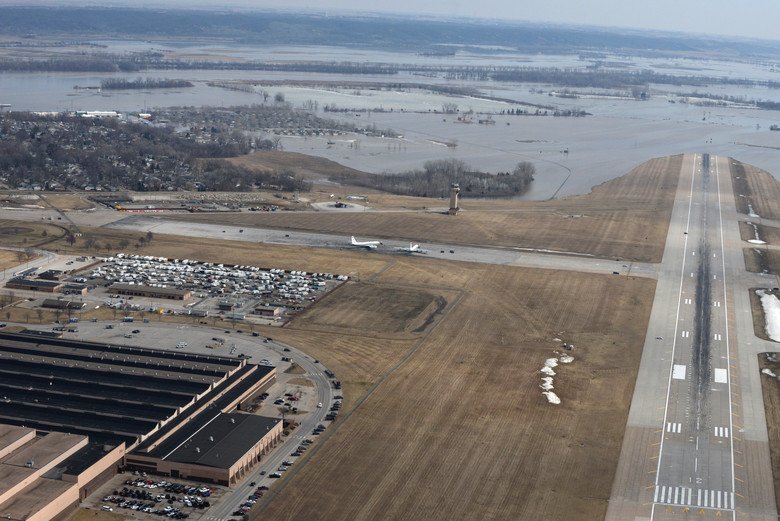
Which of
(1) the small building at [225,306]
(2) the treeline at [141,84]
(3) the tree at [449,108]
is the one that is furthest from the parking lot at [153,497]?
(2) the treeline at [141,84]

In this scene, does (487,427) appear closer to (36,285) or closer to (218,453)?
(218,453)

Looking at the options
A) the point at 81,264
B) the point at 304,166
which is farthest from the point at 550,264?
the point at 304,166

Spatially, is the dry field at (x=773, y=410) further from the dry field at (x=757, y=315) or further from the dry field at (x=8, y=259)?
the dry field at (x=8, y=259)

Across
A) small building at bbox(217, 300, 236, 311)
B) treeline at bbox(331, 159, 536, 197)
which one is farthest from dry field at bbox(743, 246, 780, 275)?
small building at bbox(217, 300, 236, 311)

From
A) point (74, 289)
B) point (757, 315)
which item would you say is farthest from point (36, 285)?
point (757, 315)

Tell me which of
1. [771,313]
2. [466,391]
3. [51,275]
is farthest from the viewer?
[51,275]

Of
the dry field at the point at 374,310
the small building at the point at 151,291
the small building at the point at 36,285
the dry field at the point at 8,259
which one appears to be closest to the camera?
the dry field at the point at 374,310

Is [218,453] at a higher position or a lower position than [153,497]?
higher

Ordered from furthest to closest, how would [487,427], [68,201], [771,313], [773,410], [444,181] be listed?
[444,181] → [68,201] → [771,313] → [773,410] → [487,427]
